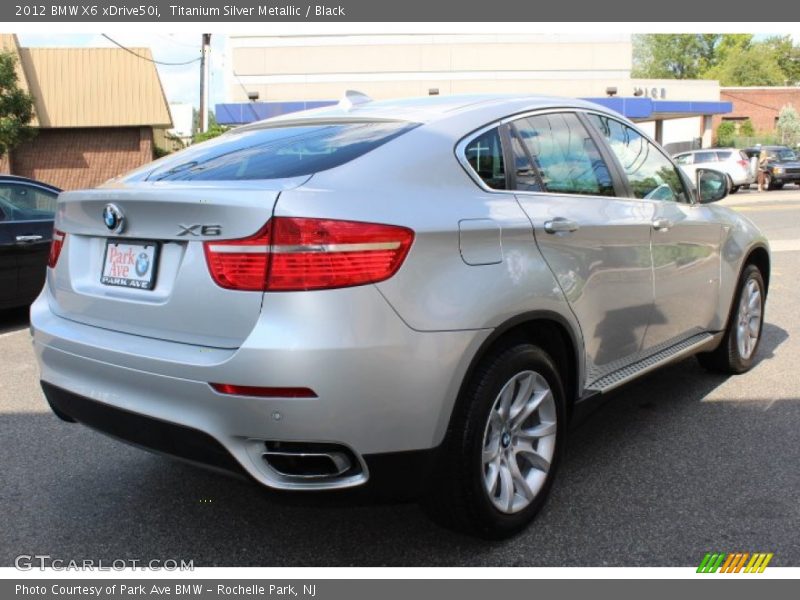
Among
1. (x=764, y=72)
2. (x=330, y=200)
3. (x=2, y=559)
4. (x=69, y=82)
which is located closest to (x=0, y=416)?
(x=2, y=559)

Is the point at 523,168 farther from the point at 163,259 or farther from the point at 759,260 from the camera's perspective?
the point at 759,260

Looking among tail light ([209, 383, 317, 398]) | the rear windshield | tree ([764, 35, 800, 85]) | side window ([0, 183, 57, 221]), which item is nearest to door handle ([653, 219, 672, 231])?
the rear windshield

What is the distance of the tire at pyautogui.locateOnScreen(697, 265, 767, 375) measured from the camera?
5062mm

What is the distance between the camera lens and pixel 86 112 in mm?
25594

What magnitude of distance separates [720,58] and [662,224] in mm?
95283

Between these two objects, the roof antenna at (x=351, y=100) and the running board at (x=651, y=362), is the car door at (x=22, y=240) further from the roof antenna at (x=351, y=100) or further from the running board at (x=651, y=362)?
the running board at (x=651, y=362)

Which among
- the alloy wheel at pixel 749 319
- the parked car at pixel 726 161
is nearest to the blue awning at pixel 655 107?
the parked car at pixel 726 161

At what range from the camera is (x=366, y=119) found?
3.30 meters

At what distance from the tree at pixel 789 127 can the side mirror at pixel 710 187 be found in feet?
189

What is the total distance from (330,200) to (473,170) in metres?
0.74

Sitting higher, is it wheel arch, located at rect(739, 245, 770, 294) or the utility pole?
the utility pole

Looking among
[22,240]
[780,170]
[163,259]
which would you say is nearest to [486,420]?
[163,259]

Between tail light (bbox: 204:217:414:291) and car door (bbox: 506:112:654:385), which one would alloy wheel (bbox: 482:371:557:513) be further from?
tail light (bbox: 204:217:414:291)

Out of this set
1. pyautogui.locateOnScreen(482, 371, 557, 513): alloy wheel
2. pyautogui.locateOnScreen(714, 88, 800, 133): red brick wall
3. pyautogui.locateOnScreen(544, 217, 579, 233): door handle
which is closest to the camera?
pyautogui.locateOnScreen(482, 371, 557, 513): alloy wheel
